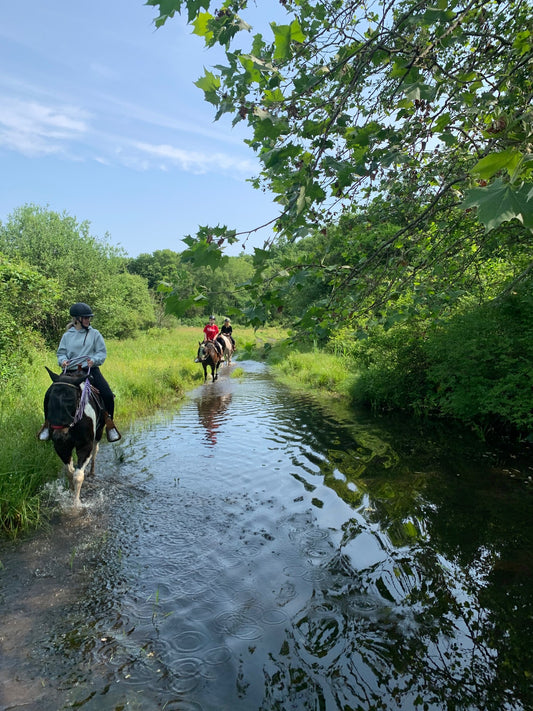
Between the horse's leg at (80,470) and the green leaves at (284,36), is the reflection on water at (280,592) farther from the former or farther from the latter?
the green leaves at (284,36)

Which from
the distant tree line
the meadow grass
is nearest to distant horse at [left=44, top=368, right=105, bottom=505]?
the distant tree line

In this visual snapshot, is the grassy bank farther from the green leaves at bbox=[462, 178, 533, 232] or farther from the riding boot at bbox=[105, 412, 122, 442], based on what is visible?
the green leaves at bbox=[462, 178, 533, 232]

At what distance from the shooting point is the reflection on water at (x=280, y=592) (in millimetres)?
2646

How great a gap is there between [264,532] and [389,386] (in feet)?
23.1

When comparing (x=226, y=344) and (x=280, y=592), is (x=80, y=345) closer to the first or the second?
(x=280, y=592)

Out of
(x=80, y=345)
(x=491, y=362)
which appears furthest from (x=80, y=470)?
(x=491, y=362)

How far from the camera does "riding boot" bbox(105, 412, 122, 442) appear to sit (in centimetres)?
671

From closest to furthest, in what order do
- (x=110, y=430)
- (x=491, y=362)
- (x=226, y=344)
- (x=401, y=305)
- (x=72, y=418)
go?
(x=401, y=305)
(x=72, y=418)
(x=110, y=430)
(x=491, y=362)
(x=226, y=344)

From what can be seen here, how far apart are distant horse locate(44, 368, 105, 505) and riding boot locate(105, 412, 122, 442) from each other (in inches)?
26.1

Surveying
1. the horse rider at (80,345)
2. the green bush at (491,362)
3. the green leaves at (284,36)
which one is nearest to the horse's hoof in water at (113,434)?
the horse rider at (80,345)

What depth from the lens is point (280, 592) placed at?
11.7ft

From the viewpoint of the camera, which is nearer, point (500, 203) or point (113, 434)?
point (500, 203)

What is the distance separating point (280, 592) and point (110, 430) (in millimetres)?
4527

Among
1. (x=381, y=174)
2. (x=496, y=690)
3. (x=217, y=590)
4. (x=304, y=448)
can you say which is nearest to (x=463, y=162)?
(x=381, y=174)
